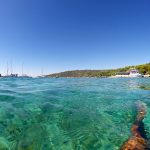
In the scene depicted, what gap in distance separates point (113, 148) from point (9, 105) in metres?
5.99

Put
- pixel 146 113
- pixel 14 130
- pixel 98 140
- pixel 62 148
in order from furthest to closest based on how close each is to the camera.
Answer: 1. pixel 146 113
2. pixel 14 130
3. pixel 98 140
4. pixel 62 148

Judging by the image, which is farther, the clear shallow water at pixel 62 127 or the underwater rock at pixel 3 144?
the clear shallow water at pixel 62 127

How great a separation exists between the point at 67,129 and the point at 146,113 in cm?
467

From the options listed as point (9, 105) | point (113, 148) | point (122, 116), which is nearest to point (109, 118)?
point (122, 116)

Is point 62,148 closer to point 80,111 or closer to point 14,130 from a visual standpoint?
point 14,130

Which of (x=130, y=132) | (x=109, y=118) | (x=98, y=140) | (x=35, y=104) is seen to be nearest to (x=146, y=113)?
(x=109, y=118)

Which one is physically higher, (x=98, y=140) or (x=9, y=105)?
(x=9, y=105)

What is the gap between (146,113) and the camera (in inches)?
400

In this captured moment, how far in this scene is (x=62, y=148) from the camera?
19.6 ft

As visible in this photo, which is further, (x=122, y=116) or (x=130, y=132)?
(x=122, y=116)

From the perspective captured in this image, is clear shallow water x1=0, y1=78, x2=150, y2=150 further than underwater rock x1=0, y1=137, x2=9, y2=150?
Yes

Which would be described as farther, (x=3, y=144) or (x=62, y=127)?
(x=62, y=127)

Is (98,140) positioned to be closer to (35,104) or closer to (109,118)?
(109,118)

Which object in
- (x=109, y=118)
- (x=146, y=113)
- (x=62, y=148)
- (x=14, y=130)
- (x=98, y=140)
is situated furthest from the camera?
(x=146, y=113)
